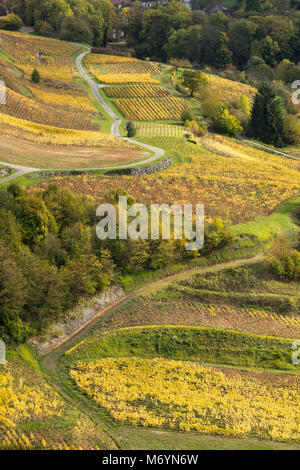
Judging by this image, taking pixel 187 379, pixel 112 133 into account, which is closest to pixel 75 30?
pixel 112 133

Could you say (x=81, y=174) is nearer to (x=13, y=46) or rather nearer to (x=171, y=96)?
(x=171, y=96)

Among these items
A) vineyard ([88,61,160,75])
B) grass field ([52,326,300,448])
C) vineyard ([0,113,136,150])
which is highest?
vineyard ([88,61,160,75])

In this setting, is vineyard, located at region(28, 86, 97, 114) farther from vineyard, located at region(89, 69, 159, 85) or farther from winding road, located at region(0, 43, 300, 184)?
vineyard, located at region(89, 69, 159, 85)

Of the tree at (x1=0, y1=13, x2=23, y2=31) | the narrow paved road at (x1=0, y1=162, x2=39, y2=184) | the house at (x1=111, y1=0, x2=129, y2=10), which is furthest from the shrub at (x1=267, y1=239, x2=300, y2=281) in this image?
the house at (x1=111, y1=0, x2=129, y2=10)

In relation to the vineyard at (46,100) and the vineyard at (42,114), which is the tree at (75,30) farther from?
the vineyard at (42,114)

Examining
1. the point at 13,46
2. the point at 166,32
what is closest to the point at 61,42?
the point at 13,46

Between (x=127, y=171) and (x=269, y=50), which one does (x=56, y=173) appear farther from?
(x=269, y=50)

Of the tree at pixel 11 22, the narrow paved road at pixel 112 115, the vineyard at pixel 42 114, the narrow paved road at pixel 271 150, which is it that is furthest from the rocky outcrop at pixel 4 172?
the tree at pixel 11 22
